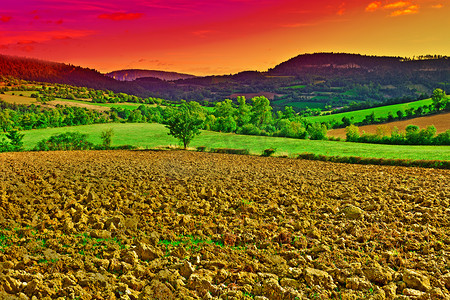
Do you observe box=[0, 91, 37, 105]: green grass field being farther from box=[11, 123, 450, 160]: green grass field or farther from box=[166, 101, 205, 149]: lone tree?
box=[166, 101, 205, 149]: lone tree

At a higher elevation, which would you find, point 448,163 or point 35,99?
point 35,99

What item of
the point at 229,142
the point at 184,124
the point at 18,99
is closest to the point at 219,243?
the point at 184,124

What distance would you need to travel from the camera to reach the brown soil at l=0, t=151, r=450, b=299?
27.2ft

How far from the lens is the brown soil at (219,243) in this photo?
8305mm

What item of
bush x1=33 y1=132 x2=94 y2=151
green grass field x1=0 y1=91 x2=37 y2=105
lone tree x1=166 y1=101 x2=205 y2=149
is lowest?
bush x1=33 y1=132 x2=94 y2=151

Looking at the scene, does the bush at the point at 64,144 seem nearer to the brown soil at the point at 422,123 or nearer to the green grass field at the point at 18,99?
the brown soil at the point at 422,123

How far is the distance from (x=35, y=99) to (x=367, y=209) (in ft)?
679

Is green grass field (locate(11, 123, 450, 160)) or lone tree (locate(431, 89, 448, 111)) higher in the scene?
lone tree (locate(431, 89, 448, 111))

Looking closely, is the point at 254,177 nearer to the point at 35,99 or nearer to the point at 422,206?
the point at 422,206

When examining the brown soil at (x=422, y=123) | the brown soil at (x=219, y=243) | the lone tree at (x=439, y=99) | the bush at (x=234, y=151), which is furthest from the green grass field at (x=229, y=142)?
the lone tree at (x=439, y=99)

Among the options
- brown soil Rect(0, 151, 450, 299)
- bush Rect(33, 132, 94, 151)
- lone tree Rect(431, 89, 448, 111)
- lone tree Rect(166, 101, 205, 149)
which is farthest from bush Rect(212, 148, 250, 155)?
lone tree Rect(431, 89, 448, 111)

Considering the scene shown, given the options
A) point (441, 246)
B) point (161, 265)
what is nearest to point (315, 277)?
point (161, 265)

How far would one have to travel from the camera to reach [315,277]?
891cm

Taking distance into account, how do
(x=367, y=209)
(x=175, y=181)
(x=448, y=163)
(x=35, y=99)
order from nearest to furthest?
(x=367, y=209) < (x=175, y=181) < (x=448, y=163) < (x=35, y=99)
